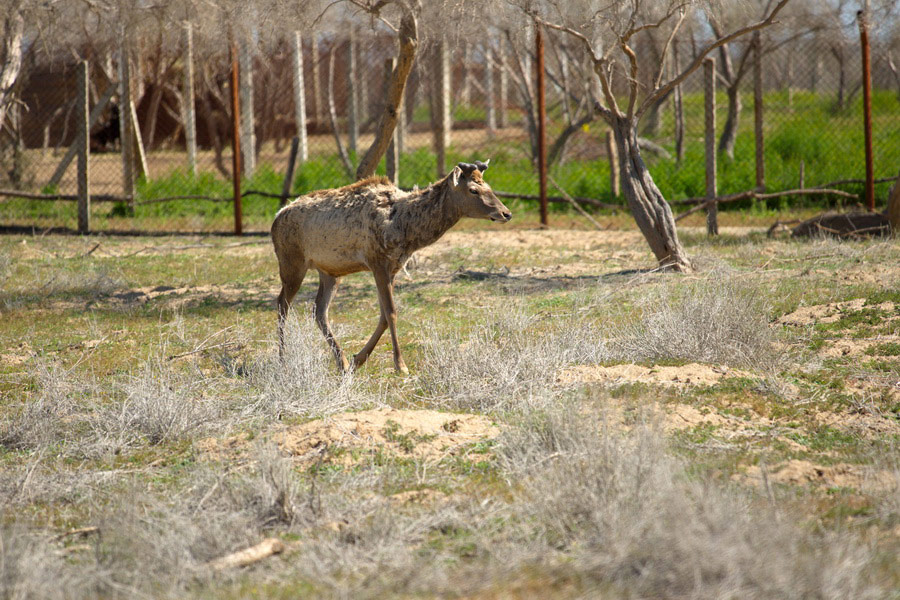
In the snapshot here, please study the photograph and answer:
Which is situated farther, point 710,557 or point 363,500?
point 363,500

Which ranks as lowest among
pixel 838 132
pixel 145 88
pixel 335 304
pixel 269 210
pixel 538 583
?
pixel 538 583

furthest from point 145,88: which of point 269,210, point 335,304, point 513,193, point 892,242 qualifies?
point 892,242

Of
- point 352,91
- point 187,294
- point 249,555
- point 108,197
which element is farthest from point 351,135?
point 249,555

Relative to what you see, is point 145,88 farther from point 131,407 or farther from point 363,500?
point 363,500

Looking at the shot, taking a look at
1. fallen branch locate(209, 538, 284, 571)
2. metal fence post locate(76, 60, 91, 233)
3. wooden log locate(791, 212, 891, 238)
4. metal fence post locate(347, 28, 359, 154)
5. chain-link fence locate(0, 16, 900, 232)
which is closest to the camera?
fallen branch locate(209, 538, 284, 571)

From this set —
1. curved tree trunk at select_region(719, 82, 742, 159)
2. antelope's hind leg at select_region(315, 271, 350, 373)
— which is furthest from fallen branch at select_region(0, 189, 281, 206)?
curved tree trunk at select_region(719, 82, 742, 159)

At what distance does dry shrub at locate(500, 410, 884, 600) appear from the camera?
3.25 metres

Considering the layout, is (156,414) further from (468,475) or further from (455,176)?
(455,176)

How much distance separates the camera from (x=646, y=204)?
9.89 metres

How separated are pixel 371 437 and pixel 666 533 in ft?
7.01

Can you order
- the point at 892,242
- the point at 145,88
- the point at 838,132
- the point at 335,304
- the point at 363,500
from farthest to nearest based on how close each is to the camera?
the point at 145,88, the point at 838,132, the point at 892,242, the point at 335,304, the point at 363,500

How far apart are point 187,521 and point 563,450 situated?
6.05 feet

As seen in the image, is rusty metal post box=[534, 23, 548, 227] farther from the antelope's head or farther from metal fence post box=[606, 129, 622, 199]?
the antelope's head

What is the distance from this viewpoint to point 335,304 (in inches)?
374
